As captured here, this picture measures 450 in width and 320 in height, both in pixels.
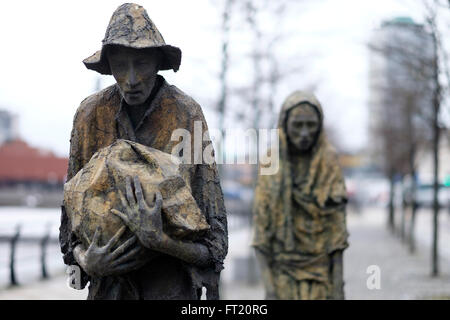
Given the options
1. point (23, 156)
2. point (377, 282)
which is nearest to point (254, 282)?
point (377, 282)

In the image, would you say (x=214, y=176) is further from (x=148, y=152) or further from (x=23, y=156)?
(x=23, y=156)

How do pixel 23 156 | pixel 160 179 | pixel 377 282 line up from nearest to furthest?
pixel 160 179, pixel 377 282, pixel 23 156

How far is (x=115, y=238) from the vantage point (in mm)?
3273

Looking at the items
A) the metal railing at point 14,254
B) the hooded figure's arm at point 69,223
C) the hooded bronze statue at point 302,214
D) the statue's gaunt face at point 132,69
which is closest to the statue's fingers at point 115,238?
the hooded figure's arm at point 69,223

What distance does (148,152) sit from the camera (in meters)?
3.42

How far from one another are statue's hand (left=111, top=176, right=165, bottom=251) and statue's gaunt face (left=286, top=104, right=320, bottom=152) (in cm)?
480

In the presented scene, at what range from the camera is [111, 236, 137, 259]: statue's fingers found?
326 cm

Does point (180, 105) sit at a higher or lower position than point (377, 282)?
higher

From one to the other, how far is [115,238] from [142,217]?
163 millimetres

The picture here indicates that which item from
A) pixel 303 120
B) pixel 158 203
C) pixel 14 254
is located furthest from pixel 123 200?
pixel 14 254

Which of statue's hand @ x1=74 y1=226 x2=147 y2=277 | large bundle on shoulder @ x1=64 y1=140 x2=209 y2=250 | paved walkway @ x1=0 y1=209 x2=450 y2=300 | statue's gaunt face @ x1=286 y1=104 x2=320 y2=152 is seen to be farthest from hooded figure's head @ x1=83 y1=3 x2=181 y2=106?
paved walkway @ x1=0 y1=209 x2=450 y2=300

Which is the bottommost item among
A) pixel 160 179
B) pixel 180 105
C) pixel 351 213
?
pixel 351 213

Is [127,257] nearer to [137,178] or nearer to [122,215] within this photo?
[122,215]
